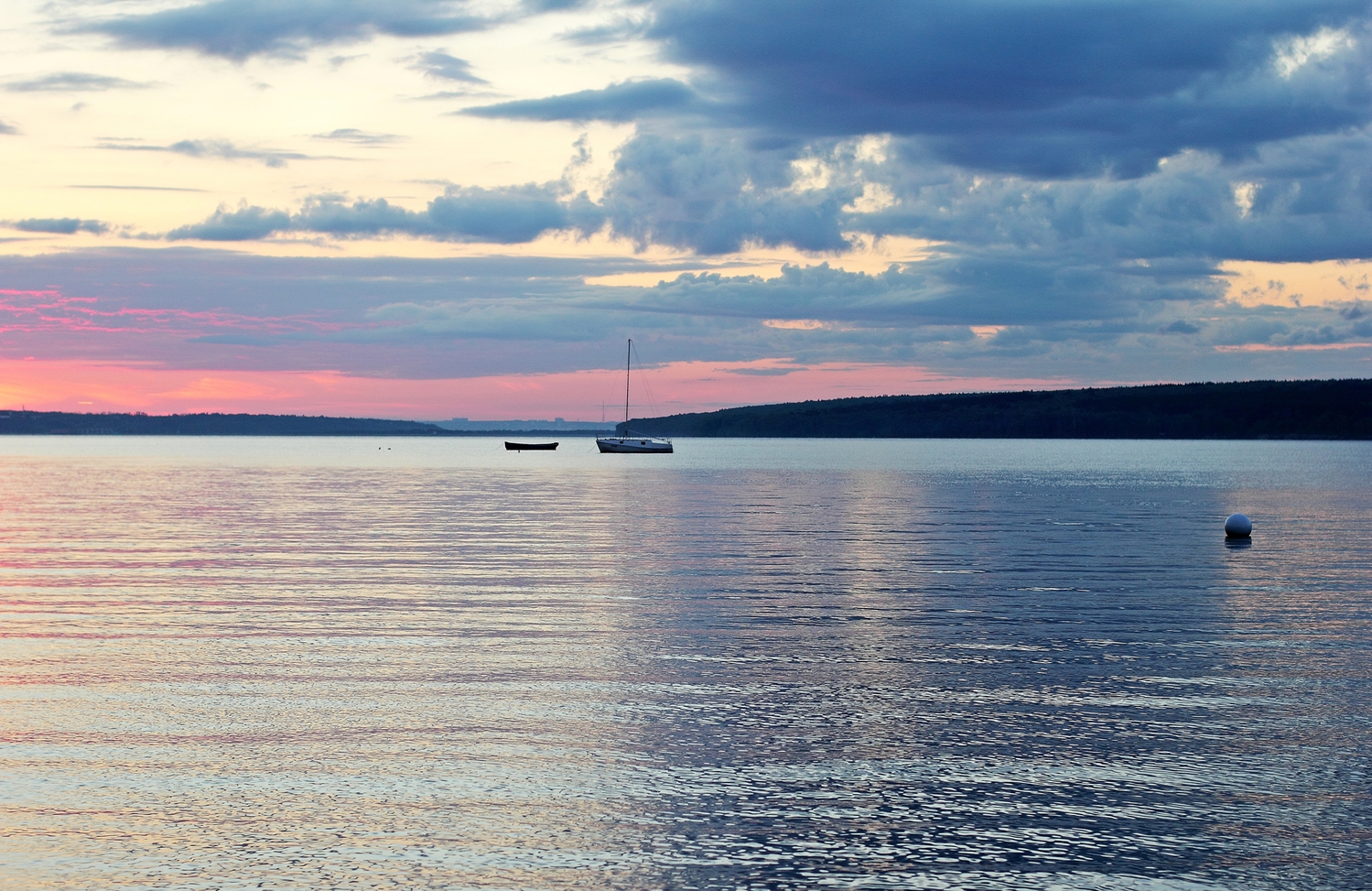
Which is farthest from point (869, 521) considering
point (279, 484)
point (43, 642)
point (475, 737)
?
point (279, 484)

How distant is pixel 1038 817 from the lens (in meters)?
10.5

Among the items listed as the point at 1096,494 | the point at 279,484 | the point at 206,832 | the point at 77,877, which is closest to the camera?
the point at 77,877

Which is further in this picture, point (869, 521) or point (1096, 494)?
point (1096, 494)

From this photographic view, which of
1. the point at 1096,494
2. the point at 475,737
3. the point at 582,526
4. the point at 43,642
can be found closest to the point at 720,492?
the point at 1096,494

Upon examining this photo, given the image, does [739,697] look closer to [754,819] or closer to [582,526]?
[754,819]

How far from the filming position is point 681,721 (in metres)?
14.0

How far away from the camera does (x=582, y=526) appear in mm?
46375

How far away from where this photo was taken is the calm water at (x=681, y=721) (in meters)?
9.55

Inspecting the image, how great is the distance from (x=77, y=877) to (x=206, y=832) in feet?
3.64

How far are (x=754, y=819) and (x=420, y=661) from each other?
865 cm

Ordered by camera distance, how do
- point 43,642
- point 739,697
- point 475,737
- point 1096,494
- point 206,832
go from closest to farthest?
point 206,832 < point 475,737 < point 739,697 < point 43,642 < point 1096,494

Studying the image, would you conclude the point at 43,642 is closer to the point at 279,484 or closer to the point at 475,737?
the point at 475,737

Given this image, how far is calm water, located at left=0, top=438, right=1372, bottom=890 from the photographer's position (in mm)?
9555

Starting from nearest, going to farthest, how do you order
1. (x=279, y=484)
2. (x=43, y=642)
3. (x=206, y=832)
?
(x=206, y=832), (x=43, y=642), (x=279, y=484)
